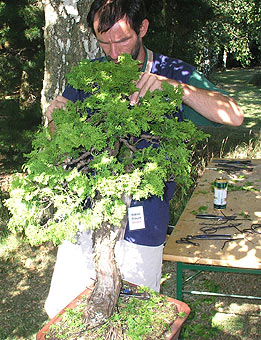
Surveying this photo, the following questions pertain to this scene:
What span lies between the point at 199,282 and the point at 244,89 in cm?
1516

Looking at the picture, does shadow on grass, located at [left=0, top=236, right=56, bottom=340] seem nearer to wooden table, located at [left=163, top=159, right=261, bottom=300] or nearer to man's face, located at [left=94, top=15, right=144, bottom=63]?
wooden table, located at [left=163, top=159, right=261, bottom=300]

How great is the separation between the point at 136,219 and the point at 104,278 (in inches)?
20.1

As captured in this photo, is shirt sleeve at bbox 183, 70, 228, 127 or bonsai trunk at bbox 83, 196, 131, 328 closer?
bonsai trunk at bbox 83, 196, 131, 328

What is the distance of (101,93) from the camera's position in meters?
1.61

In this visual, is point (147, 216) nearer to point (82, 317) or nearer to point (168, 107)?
point (82, 317)

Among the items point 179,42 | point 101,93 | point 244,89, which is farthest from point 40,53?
point 244,89

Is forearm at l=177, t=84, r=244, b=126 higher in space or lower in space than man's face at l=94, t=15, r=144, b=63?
lower

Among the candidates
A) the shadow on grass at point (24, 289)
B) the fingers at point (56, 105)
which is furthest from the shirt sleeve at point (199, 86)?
the shadow on grass at point (24, 289)

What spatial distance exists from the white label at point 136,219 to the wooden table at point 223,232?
18.4 inches

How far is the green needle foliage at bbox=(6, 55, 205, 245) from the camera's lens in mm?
1512

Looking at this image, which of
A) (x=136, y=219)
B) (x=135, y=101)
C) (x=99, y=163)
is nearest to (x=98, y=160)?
(x=99, y=163)

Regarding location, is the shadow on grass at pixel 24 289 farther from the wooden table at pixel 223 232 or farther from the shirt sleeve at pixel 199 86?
the shirt sleeve at pixel 199 86

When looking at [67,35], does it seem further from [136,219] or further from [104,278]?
[104,278]

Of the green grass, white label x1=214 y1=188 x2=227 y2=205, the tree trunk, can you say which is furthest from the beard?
the green grass
